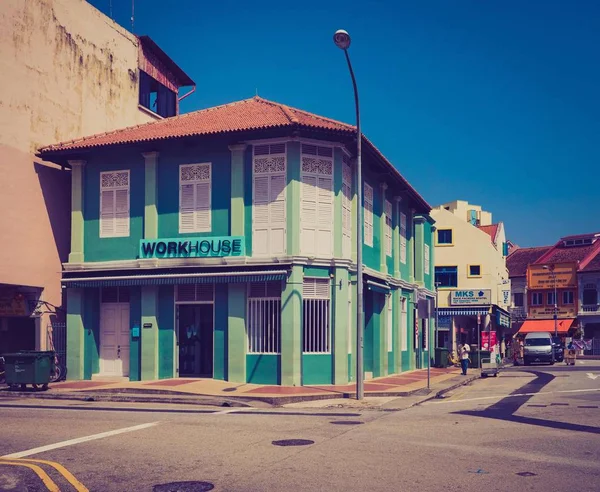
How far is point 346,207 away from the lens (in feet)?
81.2

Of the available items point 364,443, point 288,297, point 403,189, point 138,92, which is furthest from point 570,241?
point 364,443

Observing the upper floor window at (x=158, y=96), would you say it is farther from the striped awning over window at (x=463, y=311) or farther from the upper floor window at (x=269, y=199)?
the striped awning over window at (x=463, y=311)

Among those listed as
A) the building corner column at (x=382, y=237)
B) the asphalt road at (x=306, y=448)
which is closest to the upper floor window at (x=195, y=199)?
the building corner column at (x=382, y=237)

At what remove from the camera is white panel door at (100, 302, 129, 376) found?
82.7 ft

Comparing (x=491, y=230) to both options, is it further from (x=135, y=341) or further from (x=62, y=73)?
(x=135, y=341)

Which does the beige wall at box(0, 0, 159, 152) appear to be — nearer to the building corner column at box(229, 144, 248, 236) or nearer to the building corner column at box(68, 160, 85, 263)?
the building corner column at box(68, 160, 85, 263)

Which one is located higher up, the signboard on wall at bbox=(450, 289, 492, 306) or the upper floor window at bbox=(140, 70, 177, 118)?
the upper floor window at bbox=(140, 70, 177, 118)

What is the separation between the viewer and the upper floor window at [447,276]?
52625mm

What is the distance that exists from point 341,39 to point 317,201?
6.35m

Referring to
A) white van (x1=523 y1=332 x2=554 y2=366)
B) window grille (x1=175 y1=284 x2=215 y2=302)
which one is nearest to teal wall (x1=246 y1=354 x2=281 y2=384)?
window grille (x1=175 y1=284 x2=215 y2=302)

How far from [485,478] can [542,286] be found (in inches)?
2636

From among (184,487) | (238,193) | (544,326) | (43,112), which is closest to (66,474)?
(184,487)

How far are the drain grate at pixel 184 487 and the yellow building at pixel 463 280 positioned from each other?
4316 centimetres

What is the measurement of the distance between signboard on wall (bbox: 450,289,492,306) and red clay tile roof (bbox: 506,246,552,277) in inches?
1011
